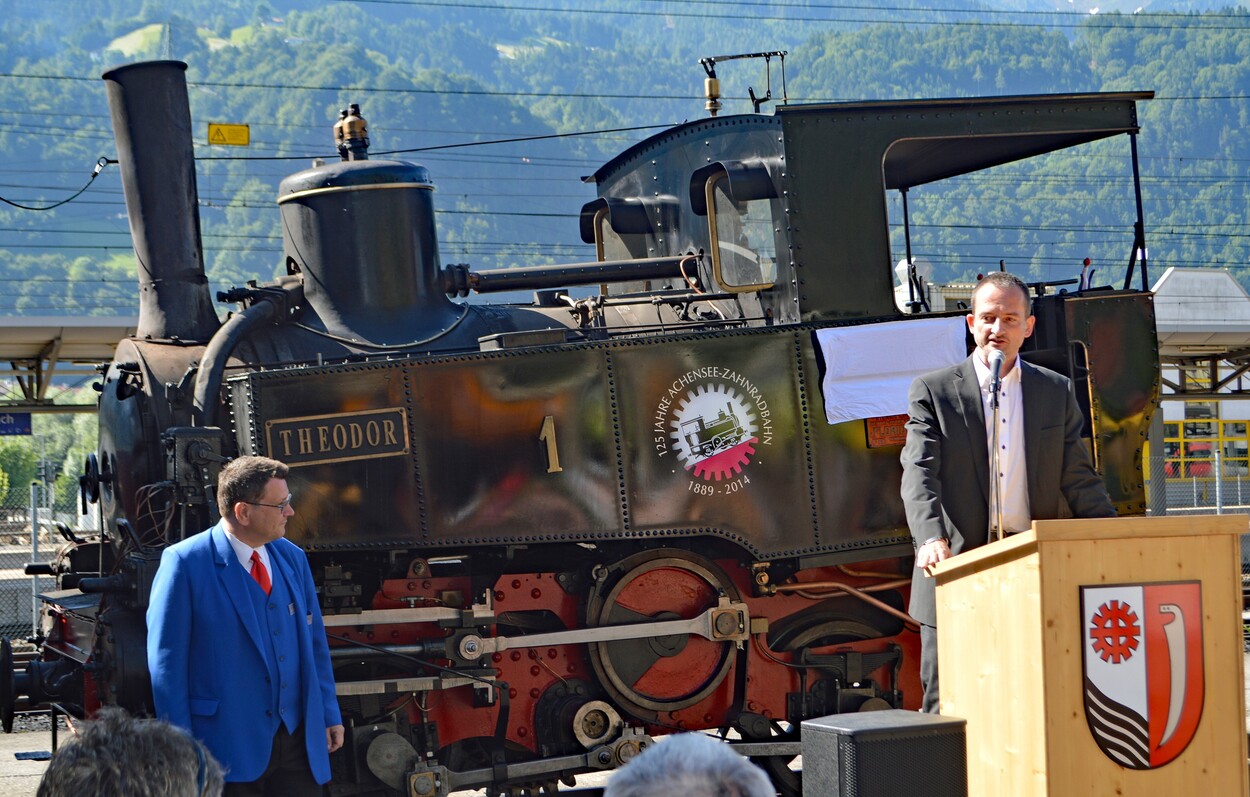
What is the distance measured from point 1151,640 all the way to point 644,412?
3.67 m

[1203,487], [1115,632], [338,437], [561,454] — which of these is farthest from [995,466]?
[1203,487]

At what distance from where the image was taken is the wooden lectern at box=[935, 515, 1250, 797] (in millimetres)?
3746

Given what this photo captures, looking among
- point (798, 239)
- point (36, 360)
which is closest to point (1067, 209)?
point (36, 360)

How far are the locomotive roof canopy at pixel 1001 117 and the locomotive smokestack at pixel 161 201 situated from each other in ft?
11.0

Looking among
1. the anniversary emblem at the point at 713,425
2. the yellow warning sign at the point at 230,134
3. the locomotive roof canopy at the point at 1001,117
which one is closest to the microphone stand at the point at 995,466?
the anniversary emblem at the point at 713,425

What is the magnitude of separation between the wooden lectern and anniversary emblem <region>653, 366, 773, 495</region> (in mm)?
3313

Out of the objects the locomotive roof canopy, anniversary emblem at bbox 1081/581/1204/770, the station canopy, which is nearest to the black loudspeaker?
anniversary emblem at bbox 1081/581/1204/770

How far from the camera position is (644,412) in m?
7.21

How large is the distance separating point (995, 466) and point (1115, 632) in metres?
1.03

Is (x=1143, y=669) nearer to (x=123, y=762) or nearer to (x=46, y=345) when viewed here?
(x=123, y=762)

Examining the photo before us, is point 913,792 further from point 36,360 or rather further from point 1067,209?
point 1067,209

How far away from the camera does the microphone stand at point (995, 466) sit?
15.3ft

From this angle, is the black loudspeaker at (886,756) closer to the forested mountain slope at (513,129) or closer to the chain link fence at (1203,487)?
the chain link fence at (1203,487)

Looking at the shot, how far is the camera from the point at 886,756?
12.9ft
